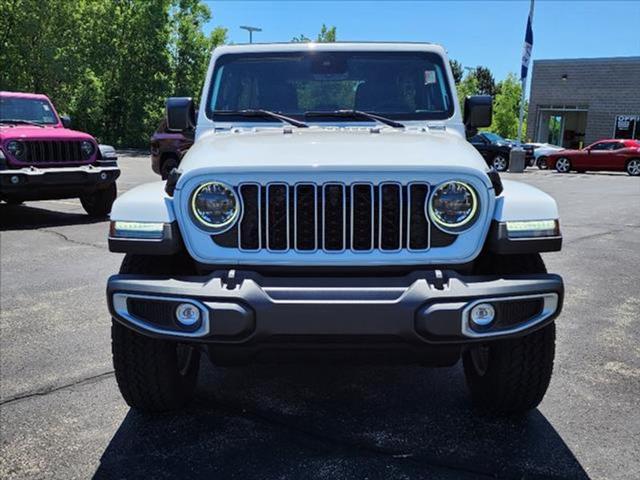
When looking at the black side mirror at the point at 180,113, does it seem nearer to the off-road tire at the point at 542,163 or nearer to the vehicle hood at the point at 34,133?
the vehicle hood at the point at 34,133

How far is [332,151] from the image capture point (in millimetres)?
2908

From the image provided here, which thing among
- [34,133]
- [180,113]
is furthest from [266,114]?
[34,133]

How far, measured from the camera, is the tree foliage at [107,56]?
3109 cm

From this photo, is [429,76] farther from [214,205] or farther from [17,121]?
[17,121]

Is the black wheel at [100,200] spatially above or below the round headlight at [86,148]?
below

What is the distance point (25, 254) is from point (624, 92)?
33.1m

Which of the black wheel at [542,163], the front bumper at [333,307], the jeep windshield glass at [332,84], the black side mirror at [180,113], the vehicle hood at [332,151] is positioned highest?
the jeep windshield glass at [332,84]

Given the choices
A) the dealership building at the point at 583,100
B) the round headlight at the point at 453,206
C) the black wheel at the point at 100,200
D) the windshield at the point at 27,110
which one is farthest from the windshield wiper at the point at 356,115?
the dealership building at the point at 583,100

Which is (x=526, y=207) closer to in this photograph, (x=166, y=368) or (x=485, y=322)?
(x=485, y=322)

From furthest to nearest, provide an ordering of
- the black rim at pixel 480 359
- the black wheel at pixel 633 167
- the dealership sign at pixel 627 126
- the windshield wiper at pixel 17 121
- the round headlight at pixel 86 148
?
1. the dealership sign at pixel 627 126
2. the black wheel at pixel 633 167
3. the windshield wiper at pixel 17 121
4. the round headlight at pixel 86 148
5. the black rim at pixel 480 359

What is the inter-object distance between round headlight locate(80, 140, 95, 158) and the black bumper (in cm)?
774

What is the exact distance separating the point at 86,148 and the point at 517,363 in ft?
27.7

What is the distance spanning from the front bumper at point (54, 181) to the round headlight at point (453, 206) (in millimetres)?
7792

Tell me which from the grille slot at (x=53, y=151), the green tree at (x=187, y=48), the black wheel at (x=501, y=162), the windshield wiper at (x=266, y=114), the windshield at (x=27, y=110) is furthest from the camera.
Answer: the green tree at (x=187, y=48)
